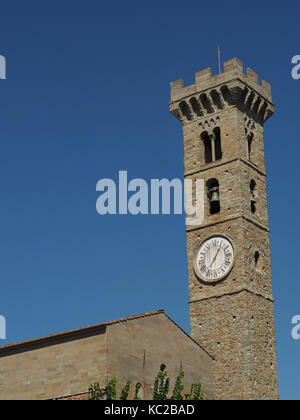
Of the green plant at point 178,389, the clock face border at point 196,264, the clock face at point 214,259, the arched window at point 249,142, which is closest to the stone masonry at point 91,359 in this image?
the green plant at point 178,389

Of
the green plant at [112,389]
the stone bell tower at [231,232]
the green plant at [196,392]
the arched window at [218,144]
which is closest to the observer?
the green plant at [112,389]

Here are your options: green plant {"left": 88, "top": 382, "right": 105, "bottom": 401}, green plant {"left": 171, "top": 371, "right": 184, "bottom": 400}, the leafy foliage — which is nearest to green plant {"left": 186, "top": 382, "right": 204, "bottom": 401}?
the leafy foliage

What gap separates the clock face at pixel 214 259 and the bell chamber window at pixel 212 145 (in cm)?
466

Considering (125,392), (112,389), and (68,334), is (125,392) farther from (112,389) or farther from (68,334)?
(68,334)

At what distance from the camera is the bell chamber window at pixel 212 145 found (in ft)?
140

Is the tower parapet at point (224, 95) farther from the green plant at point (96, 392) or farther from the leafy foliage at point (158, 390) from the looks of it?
the green plant at point (96, 392)

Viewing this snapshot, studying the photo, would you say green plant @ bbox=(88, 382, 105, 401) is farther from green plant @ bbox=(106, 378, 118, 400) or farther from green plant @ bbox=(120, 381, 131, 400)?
green plant @ bbox=(120, 381, 131, 400)

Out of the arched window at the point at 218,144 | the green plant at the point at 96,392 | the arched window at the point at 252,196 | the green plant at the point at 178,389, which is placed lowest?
the green plant at the point at 96,392

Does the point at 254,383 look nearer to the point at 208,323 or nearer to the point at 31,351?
the point at 208,323

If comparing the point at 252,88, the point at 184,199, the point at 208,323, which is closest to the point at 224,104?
the point at 252,88

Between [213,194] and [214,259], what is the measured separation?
3515 millimetres

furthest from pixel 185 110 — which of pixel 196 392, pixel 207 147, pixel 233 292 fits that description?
pixel 196 392

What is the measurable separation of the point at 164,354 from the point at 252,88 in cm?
1668

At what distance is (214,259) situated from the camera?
40.3 m
